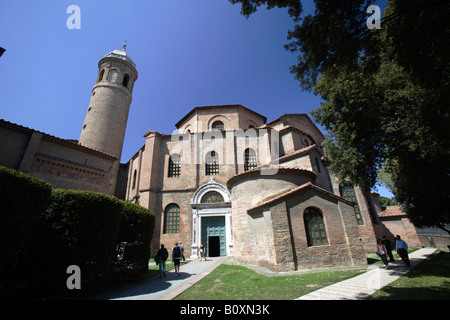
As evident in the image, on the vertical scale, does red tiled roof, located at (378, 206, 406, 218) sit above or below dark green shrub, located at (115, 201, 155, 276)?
above

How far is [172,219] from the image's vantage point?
56.9 ft

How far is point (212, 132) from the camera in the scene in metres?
20.0

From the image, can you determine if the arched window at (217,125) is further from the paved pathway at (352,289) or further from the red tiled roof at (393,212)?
the red tiled roof at (393,212)

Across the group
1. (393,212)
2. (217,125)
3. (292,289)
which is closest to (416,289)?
(292,289)

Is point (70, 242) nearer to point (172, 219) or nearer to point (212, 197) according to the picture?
point (172, 219)

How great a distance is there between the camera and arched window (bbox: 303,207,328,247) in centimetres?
948

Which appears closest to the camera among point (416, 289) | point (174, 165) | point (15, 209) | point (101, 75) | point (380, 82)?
point (15, 209)

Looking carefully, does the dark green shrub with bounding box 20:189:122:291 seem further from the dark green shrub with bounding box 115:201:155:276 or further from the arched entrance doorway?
the arched entrance doorway

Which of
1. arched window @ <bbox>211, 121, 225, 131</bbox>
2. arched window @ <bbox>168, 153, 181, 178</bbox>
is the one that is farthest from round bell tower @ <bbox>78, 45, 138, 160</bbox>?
arched window @ <bbox>211, 121, 225, 131</bbox>

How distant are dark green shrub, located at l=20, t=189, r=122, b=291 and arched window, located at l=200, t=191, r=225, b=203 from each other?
1125cm

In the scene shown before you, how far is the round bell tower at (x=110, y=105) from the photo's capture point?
19.2m

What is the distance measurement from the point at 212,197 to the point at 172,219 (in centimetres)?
428
